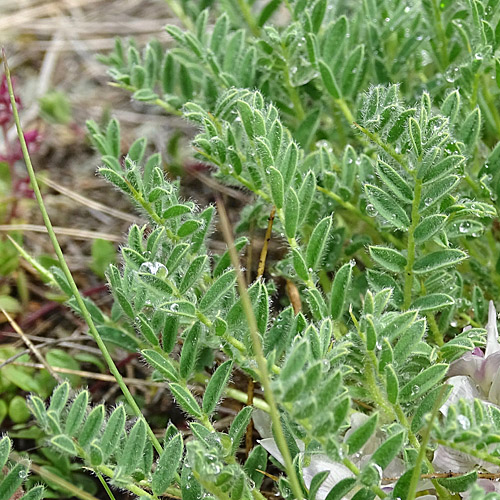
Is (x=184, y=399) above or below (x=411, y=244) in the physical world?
below

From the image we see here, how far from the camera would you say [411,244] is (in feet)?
3.83

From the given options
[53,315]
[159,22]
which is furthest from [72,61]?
[53,315]

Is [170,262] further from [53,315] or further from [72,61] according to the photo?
[72,61]

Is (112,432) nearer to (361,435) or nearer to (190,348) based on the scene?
(190,348)

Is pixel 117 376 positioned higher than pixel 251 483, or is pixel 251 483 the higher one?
pixel 117 376

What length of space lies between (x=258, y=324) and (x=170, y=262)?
7.1 inches

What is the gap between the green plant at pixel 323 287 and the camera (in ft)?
3.08

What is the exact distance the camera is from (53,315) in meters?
1.90

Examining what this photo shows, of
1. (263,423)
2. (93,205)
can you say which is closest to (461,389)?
(263,423)

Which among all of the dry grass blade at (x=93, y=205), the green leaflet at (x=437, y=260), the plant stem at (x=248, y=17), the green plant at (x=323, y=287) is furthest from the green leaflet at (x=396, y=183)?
the dry grass blade at (x=93, y=205)

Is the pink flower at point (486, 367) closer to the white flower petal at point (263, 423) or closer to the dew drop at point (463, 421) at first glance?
the dew drop at point (463, 421)

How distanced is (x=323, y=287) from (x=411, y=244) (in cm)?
37

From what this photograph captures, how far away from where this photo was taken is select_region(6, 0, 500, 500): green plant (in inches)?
36.9

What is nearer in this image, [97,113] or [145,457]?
[145,457]
